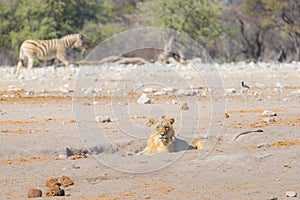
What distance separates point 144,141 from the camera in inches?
373

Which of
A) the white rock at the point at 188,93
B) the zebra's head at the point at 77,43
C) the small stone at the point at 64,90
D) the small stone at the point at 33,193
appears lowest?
the small stone at the point at 33,193

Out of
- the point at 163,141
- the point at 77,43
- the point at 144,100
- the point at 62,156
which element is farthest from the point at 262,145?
the point at 77,43

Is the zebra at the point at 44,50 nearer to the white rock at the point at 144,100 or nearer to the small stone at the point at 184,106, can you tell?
the white rock at the point at 144,100

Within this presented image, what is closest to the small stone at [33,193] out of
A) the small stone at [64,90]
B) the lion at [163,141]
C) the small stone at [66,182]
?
the small stone at [66,182]

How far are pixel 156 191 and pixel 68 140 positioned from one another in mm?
3187

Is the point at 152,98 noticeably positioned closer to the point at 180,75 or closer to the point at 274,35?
the point at 180,75

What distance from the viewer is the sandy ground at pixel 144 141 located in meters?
6.38

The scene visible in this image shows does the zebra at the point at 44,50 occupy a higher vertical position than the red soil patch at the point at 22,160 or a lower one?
higher

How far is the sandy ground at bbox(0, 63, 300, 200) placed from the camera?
638cm

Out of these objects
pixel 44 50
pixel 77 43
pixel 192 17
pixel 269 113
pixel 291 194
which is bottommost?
pixel 291 194

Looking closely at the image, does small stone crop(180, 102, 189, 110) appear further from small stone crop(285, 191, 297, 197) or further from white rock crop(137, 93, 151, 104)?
small stone crop(285, 191, 297, 197)

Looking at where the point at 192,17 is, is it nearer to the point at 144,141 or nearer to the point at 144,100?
the point at 144,100

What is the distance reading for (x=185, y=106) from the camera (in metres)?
12.4

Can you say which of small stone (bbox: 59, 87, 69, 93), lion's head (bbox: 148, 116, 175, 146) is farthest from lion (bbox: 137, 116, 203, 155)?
small stone (bbox: 59, 87, 69, 93)
